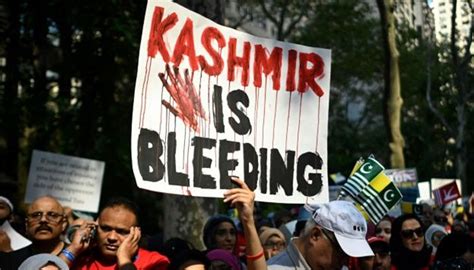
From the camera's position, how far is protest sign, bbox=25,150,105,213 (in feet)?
29.8

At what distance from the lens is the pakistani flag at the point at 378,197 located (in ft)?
17.3

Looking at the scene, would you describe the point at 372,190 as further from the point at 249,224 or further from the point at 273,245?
the point at 249,224

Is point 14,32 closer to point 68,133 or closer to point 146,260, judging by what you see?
point 68,133

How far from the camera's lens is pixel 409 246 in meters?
5.42

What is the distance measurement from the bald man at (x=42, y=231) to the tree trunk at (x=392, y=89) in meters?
10.9

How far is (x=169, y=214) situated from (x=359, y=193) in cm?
157

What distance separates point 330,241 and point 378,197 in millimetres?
2259

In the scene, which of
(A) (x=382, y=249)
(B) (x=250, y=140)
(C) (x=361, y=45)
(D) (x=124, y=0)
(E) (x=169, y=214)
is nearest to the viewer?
(B) (x=250, y=140)

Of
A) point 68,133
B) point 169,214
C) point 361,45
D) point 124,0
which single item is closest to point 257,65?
point 169,214

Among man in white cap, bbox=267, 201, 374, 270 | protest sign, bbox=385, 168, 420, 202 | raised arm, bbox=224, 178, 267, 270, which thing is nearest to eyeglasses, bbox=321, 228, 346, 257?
man in white cap, bbox=267, 201, 374, 270

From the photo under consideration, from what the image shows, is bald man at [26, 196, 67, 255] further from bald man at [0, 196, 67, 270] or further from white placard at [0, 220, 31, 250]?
white placard at [0, 220, 31, 250]

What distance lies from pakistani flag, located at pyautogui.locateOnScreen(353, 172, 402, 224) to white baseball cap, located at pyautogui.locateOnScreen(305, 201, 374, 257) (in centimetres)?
204

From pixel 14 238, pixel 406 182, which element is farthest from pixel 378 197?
pixel 406 182

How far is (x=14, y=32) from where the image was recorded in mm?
14625
